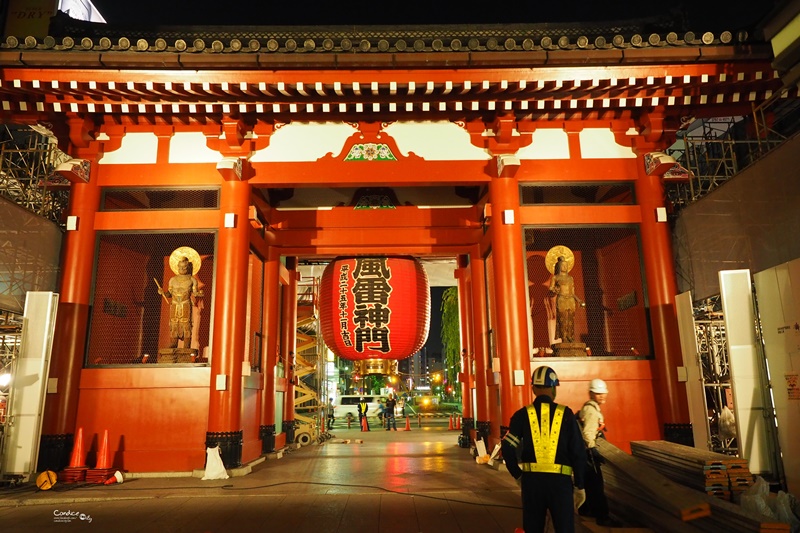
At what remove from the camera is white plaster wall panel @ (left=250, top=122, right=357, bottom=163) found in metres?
8.81

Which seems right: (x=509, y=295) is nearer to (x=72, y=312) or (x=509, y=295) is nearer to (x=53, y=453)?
(x=72, y=312)

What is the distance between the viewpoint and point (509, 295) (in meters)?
8.06

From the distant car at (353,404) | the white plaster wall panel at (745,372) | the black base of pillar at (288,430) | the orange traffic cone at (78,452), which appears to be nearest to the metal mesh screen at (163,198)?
the orange traffic cone at (78,452)

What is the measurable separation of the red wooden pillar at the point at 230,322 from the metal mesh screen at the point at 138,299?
0.52 meters

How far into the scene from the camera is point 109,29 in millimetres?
9508

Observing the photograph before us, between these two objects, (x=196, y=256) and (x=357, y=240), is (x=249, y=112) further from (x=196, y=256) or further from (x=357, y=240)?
(x=357, y=240)

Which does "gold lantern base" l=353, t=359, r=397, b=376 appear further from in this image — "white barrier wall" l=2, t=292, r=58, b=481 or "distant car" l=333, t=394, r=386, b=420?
→ "distant car" l=333, t=394, r=386, b=420

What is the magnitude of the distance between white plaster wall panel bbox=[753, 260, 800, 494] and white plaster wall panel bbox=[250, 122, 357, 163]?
6493 mm

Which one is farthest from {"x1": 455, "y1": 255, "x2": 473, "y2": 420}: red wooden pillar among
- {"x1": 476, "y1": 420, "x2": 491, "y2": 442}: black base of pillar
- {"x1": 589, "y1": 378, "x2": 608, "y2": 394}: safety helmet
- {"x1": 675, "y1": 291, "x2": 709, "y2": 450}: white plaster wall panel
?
{"x1": 589, "y1": 378, "x2": 608, "y2": 394}: safety helmet

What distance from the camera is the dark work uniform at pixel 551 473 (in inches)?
140

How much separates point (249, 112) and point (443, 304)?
607 inches

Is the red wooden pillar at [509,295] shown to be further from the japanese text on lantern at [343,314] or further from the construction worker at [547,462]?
the construction worker at [547,462]

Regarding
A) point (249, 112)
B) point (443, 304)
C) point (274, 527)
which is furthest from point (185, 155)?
point (443, 304)

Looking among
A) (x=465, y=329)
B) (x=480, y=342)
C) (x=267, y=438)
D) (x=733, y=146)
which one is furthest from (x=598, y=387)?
(x=733, y=146)
